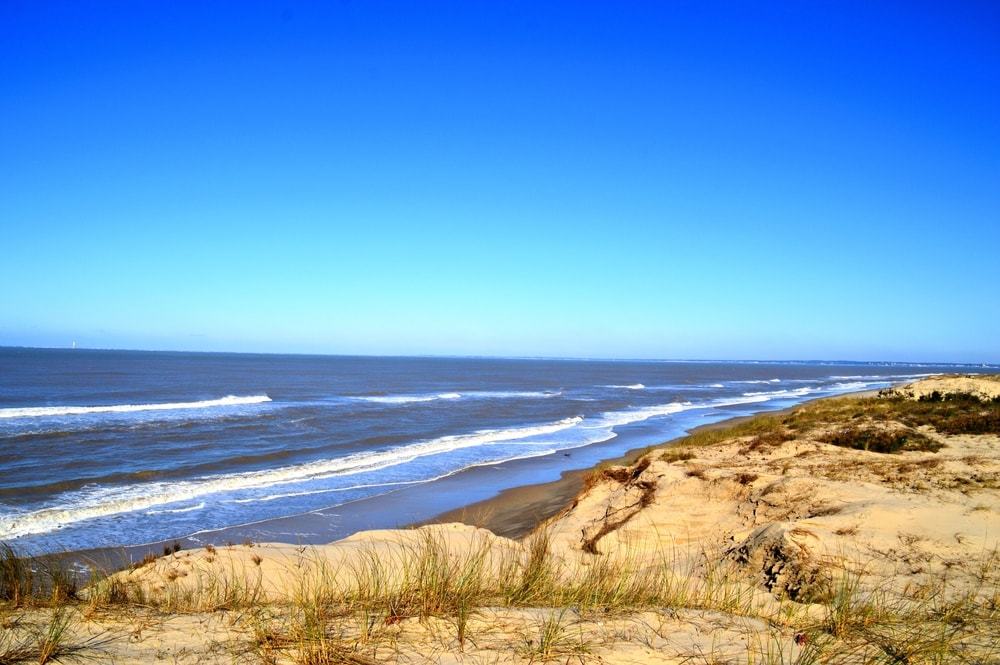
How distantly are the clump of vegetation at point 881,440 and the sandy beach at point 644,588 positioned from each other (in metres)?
1.75

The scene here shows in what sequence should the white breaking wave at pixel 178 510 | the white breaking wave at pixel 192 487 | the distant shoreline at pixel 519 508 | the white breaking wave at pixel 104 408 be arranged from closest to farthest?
the white breaking wave at pixel 192 487 < the distant shoreline at pixel 519 508 < the white breaking wave at pixel 178 510 < the white breaking wave at pixel 104 408

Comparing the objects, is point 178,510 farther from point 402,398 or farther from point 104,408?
point 402,398

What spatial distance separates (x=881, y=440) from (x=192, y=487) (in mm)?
17257

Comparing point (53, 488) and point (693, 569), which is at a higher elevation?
point (693, 569)

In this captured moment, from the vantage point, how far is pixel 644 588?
5434 millimetres

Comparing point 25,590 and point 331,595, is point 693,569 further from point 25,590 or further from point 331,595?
point 25,590

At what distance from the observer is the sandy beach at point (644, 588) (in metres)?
4.06

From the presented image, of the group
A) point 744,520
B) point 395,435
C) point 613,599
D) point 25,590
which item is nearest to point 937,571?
point 744,520

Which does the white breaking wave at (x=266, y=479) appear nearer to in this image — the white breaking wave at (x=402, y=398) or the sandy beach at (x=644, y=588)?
the sandy beach at (x=644, y=588)

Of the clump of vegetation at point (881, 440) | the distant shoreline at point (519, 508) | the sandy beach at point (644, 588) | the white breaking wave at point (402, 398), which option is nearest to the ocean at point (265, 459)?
the distant shoreline at point (519, 508)

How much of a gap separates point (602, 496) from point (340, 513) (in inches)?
244

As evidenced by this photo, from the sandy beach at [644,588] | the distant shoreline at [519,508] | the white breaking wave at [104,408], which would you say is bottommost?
the distant shoreline at [519,508]

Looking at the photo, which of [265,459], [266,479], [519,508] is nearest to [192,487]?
[266,479]

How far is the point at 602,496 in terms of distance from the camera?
11.9 meters
